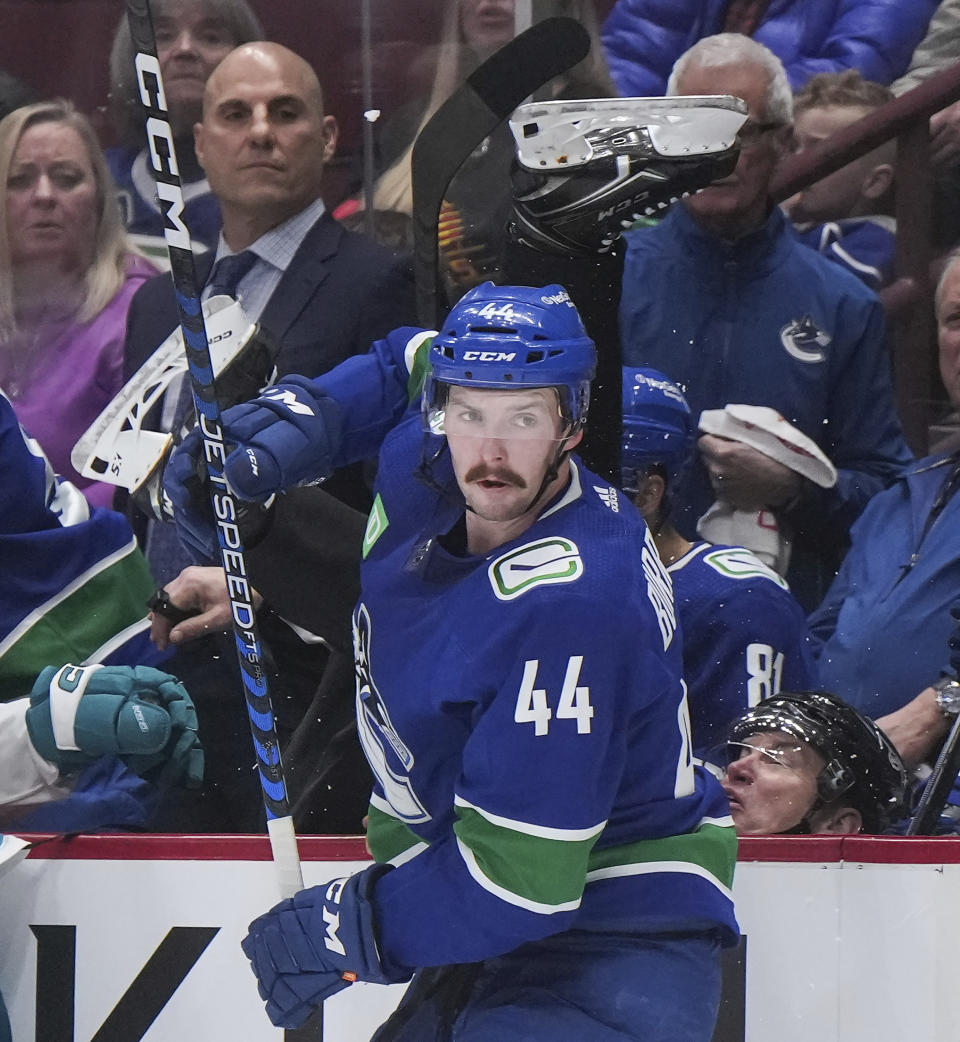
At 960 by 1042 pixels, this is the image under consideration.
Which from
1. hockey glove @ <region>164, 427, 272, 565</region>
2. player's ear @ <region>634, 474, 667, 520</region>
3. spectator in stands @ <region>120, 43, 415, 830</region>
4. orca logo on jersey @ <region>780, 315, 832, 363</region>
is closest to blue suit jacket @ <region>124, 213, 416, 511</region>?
spectator in stands @ <region>120, 43, 415, 830</region>

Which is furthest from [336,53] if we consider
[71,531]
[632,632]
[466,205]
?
[632,632]

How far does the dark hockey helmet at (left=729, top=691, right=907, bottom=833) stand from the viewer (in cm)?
229

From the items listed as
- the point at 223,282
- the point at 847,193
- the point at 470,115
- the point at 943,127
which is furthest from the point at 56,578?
the point at 943,127

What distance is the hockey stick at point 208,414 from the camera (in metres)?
1.78

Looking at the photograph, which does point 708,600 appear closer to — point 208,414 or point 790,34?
point 208,414

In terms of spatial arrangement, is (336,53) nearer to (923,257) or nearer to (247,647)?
(923,257)

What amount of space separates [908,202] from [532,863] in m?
1.60

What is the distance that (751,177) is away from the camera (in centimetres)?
273

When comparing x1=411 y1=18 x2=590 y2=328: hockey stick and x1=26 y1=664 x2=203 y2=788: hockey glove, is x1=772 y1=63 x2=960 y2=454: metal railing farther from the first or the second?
x1=26 y1=664 x2=203 y2=788: hockey glove

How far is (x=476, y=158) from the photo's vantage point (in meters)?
2.82

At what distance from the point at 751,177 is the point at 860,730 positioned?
0.96 meters

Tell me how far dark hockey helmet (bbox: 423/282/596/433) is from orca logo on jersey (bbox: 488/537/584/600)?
142 mm

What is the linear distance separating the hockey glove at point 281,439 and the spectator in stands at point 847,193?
1.10 metres

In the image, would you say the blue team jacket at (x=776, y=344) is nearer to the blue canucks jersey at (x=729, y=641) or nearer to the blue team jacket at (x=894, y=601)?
the blue team jacket at (x=894, y=601)
